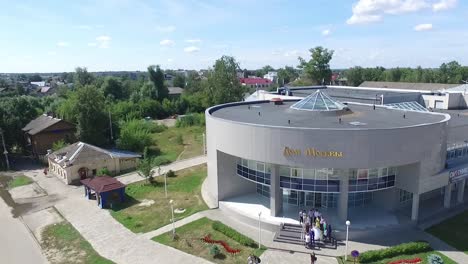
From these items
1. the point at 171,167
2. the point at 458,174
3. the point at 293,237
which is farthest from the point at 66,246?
the point at 458,174

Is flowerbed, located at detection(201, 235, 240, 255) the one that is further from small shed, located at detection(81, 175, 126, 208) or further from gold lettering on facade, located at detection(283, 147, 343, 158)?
small shed, located at detection(81, 175, 126, 208)

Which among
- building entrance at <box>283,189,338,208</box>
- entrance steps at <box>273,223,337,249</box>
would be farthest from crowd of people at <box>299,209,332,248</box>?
building entrance at <box>283,189,338,208</box>

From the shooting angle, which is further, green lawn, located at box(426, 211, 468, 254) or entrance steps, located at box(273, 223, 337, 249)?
green lawn, located at box(426, 211, 468, 254)

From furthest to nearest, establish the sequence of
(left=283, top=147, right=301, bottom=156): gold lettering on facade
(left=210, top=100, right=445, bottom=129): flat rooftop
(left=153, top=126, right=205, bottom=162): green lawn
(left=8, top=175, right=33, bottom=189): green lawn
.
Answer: (left=153, top=126, right=205, bottom=162): green lawn < (left=8, top=175, right=33, bottom=189): green lawn < (left=210, top=100, right=445, bottom=129): flat rooftop < (left=283, top=147, right=301, bottom=156): gold lettering on facade

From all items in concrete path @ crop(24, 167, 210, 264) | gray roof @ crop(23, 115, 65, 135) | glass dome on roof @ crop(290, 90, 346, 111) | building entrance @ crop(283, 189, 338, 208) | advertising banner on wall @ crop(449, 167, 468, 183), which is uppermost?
glass dome on roof @ crop(290, 90, 346, 111)

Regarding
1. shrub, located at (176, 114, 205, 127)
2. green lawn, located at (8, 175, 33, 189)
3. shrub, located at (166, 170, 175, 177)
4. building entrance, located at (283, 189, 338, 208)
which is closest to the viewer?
building entrance, located at (283, 189, 338, 208)

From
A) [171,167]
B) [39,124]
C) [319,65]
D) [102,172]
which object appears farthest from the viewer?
[319,65]

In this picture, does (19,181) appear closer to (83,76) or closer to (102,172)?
(102,172)

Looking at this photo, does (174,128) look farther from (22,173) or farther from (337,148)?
(337,148)
